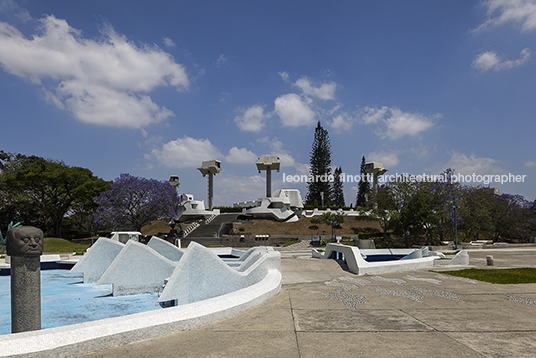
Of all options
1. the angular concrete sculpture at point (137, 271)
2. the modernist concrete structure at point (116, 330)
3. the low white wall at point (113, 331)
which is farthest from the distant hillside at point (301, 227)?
the low white wall at point (113, 331)

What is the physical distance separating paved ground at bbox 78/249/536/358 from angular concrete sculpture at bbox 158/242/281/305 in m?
1.38

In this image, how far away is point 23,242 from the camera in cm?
428

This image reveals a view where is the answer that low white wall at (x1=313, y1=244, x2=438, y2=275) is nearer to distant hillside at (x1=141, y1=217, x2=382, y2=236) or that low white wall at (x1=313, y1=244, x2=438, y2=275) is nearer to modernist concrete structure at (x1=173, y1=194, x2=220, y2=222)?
distant hillside at (x1=141, y1=217, x2=382, y2=236)

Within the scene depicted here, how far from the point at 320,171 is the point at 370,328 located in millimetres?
70781

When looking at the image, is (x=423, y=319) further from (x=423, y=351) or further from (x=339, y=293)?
(x=339, y=293)

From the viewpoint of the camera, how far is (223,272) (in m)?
7.77

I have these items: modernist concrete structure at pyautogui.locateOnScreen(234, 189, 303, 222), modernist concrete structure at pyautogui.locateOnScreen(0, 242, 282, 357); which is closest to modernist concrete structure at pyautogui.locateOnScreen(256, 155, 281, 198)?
modernist concrete structure at pyautogui.locateOnScreen(234, 189, 303, 222)

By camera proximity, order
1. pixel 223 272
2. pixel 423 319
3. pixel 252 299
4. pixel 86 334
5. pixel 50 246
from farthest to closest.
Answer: pixel 50 246 < pixel 223 272 < pixel 252 299 < pixel 423 319 < pixel 86 334

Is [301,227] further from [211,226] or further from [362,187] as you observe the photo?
[362,187]

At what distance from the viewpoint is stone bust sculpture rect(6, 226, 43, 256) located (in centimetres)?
425

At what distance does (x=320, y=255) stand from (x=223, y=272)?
47.5 feet

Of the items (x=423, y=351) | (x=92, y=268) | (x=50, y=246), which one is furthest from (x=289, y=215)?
(x=423, y=351)

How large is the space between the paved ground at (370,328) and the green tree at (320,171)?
66.8m

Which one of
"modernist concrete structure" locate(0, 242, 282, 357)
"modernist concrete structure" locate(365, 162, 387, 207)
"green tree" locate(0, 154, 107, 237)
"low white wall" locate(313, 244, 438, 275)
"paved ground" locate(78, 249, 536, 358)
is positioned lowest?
"low white wall" locate(313, 244, 438, 275)
